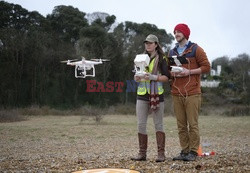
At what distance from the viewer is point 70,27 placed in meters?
43.3

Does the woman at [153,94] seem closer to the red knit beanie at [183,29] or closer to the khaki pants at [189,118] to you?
the khaki pants at [189,118]

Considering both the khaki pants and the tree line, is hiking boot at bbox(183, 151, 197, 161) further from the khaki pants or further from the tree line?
the tree line

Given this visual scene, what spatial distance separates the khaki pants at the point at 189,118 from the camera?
6473mm

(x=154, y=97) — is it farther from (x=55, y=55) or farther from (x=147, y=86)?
(x=55, y=55)

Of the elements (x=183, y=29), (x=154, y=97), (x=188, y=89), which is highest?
(x=183, y=29)

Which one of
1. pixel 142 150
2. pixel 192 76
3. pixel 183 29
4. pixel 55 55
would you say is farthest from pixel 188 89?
pixel 55 55

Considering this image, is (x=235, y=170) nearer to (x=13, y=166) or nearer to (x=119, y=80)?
(x=13, y=166)

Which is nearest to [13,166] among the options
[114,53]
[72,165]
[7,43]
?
[72,165]

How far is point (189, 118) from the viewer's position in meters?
6.49

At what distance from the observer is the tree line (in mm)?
38500

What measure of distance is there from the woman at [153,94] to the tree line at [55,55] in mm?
28838

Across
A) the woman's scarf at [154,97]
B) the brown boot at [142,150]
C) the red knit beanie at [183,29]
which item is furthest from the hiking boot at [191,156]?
the red knit beanie at [183,29]

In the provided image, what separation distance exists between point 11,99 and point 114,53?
12498 millimetres

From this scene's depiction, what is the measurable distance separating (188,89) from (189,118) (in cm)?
52
